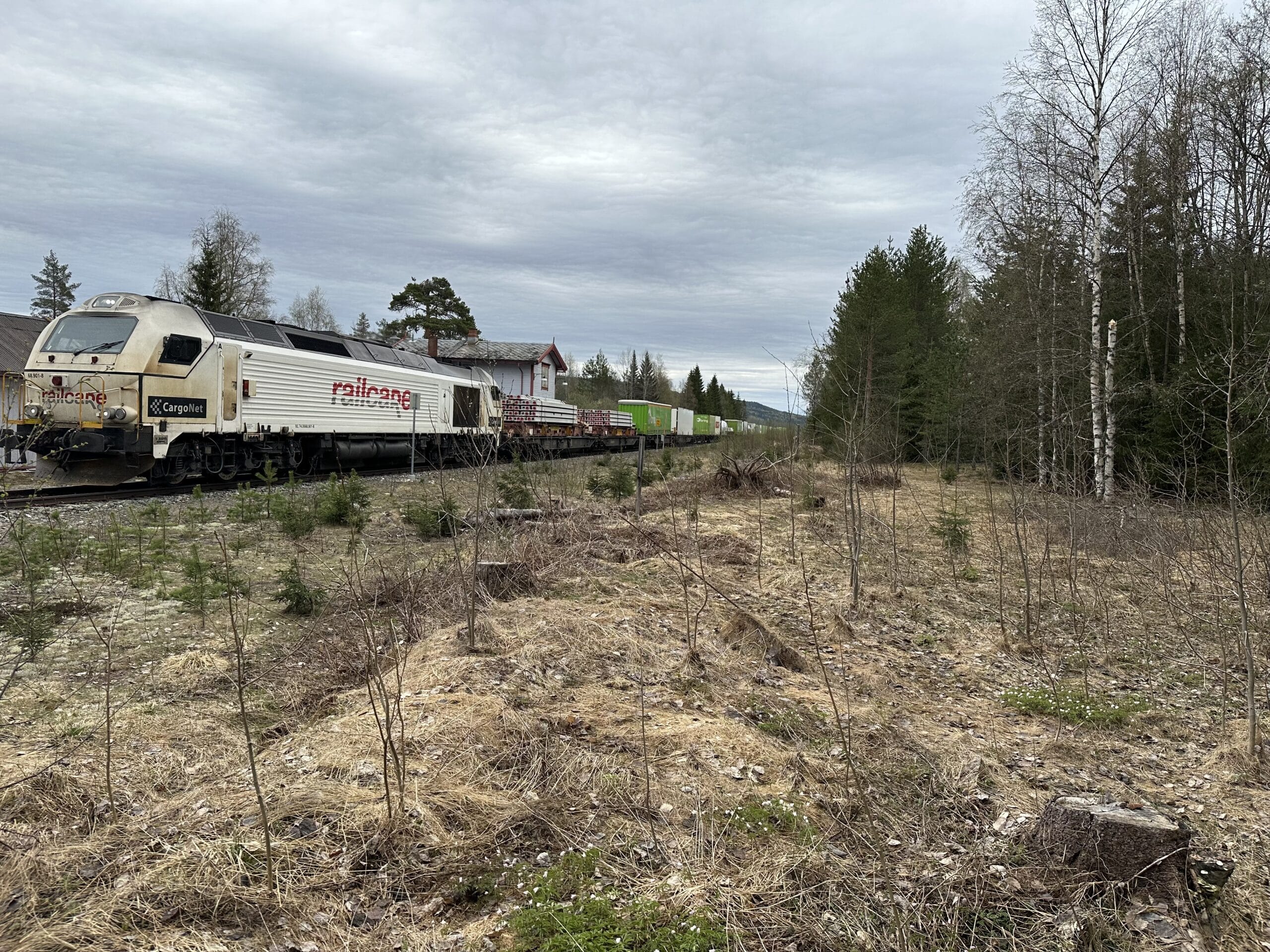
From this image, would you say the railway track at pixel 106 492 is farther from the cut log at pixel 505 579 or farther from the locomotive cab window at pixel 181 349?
the cut log at pixel 505 579

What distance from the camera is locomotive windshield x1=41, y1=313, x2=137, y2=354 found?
1244cm

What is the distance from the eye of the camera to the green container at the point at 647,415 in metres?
41.0

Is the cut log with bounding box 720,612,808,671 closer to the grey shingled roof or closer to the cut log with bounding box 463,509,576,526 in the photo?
the cut log with bounding box 463,509,576,526

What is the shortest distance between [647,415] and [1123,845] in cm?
3900

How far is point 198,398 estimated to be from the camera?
1307 cm

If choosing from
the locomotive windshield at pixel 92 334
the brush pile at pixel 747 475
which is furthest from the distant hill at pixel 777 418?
the locomotive windshield at pixel 92 334

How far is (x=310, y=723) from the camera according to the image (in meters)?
4.59

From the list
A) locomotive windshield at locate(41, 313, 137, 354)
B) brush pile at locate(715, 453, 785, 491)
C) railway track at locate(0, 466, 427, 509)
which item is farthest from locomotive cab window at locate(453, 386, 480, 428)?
locomotive windshield at locate(41, 313, 137, 354)

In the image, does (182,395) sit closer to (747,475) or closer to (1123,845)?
(747,475)

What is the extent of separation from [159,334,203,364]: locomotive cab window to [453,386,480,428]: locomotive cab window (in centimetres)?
959

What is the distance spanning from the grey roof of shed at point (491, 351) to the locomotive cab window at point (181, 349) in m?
22.2

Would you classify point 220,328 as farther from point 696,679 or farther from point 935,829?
point 935,829

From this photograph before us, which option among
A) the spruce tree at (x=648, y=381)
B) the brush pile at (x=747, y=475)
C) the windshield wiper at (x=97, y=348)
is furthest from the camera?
the spruce tree at (x=648, y=381)

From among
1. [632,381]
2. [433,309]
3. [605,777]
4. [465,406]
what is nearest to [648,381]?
[632,381]
